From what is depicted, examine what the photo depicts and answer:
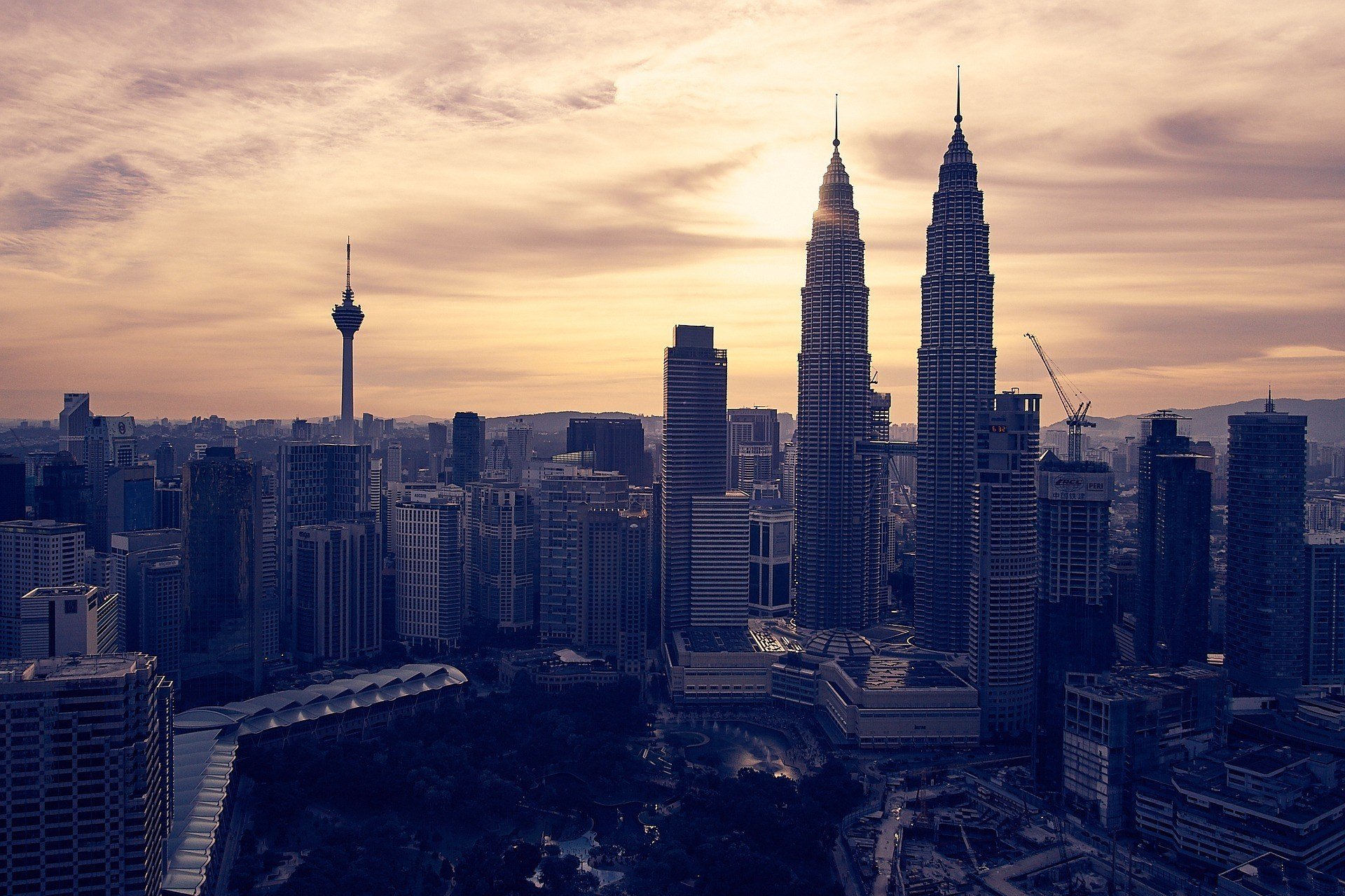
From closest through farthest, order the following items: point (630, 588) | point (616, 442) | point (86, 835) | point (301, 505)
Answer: point (86, 835) → point (630, 588) → point (301, 505) → point (616, 442)

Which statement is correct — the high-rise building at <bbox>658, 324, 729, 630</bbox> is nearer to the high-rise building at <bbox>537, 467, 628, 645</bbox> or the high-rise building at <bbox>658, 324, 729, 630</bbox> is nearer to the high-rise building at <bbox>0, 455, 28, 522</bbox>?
the high-rise building at <bbox>537, 467, 628, 645</bbox>

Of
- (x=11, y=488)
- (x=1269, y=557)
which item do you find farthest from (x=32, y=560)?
(x=1269, y=557)

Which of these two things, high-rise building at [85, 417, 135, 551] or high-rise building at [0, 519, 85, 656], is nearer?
high-rise building at [0, 519, 85, 656]

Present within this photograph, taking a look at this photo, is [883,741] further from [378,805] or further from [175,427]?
[175,427]

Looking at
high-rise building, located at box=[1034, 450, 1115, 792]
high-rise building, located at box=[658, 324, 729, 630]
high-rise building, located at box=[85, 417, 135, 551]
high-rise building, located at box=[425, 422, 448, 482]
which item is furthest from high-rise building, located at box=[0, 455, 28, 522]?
high-rise building, located at box=[1034, 450, 1115, 792]

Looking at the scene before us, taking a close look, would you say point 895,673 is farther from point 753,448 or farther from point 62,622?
point 753,448

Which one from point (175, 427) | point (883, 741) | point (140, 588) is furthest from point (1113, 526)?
point (175, 427)

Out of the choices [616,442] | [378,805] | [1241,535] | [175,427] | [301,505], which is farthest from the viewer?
[175,427]
